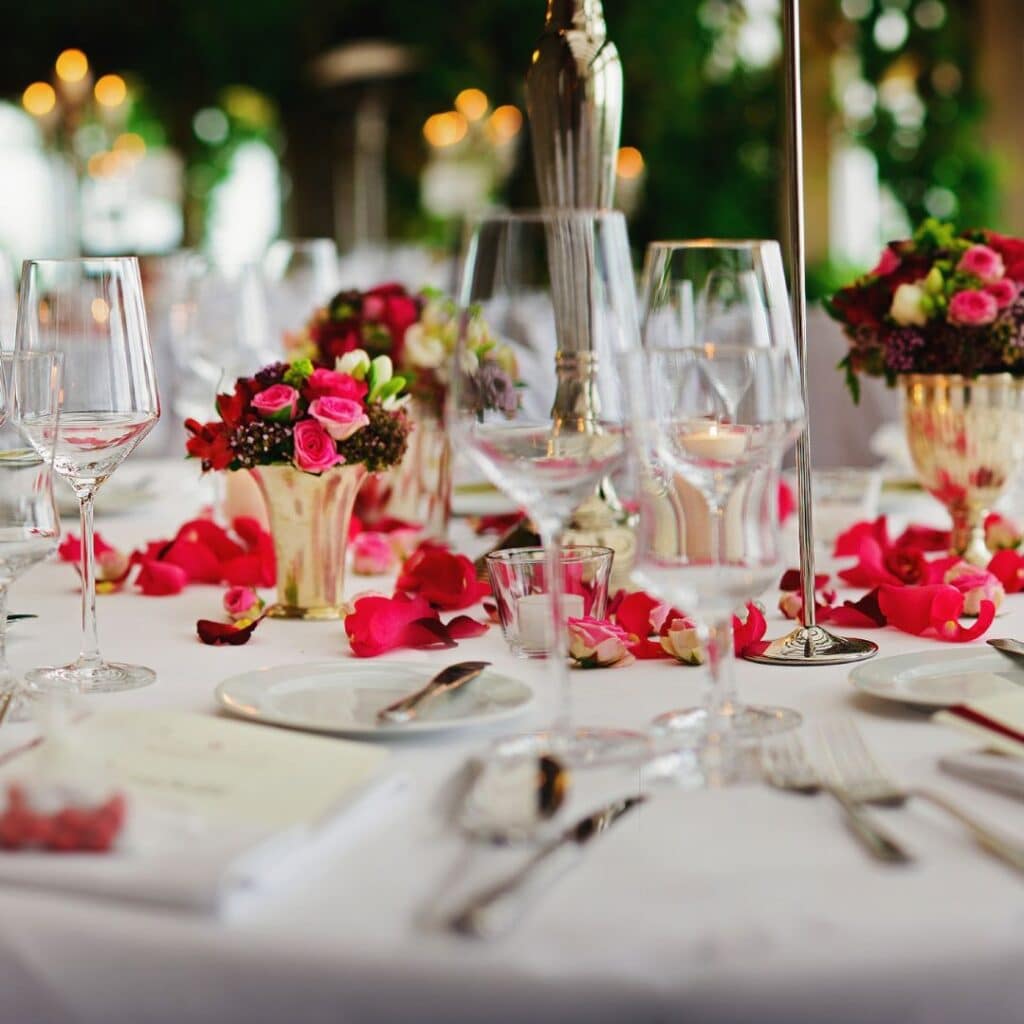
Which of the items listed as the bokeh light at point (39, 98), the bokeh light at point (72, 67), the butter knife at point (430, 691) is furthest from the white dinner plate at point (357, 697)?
the bokeh light at point (39, 98)

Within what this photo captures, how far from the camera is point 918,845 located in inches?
30.6

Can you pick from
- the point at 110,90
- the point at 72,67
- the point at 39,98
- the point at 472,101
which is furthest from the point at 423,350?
the point at 39,98

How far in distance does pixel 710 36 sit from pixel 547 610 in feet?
24.7

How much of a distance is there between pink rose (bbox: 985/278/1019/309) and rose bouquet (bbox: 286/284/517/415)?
62 cm

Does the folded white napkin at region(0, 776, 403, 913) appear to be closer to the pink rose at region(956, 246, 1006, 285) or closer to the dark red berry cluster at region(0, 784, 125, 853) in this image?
the dark red berry cluster at region(0, 784, 125, 853)

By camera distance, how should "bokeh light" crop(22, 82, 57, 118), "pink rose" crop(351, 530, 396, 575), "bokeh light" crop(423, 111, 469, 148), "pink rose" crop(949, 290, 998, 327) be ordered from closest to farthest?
"pink rose" crop(949, 290, 998, 327) → "pink rose" crop(351, 530, 396, 575) → "bokeh light" crop(423, 111, 469, 148) → "bokeh light" crop(22, 82, 57, 118)

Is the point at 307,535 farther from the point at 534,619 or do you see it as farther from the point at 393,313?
the point at 393,313

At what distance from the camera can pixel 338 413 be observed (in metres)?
1.41

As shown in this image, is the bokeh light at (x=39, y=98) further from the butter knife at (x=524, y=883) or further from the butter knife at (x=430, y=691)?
the butter knife at (x=524, y=883)

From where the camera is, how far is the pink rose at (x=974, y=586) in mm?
1351

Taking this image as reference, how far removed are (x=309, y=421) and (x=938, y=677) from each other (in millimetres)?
644

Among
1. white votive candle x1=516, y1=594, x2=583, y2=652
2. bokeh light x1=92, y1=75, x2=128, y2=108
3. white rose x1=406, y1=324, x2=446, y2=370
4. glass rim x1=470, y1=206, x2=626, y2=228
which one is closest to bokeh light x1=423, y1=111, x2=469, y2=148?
bokeh light x1=92, y1=75, x2=128, y2=108

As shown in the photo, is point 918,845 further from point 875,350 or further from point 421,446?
point 421,446

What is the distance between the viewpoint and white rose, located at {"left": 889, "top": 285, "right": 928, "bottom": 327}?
1.60m
